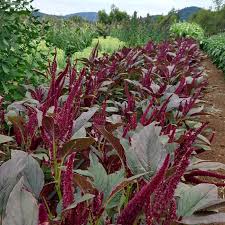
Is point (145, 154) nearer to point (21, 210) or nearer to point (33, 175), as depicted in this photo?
point (33, 175)

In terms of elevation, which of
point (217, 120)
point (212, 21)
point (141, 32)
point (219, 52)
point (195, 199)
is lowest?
point (212, 21)

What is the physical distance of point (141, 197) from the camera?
2.55ft

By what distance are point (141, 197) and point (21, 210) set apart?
21 cm

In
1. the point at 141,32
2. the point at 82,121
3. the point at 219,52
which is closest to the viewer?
the point at 82,121

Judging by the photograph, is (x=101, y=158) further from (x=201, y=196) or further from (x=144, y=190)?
(x=144, y=190)

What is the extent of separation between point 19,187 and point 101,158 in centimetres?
73

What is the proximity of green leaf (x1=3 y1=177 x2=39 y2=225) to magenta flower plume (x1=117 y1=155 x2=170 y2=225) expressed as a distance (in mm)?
177

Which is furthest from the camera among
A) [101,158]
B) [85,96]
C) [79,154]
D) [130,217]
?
[85,96]

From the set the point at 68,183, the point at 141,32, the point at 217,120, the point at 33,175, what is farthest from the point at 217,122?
the point at 141,32

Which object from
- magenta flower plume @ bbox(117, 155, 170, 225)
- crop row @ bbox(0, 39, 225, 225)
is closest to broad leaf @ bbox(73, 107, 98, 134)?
crop row @ bbox(0, 39, 225, 225)

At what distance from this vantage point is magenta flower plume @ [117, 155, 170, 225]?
2.35 feet

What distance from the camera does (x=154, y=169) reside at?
113cm

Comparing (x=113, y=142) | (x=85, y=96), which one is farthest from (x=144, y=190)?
(x=85, y=96)

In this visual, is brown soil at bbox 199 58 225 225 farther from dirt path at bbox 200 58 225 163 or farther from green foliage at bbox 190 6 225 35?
green foliage at bbox 190 6 225 35
